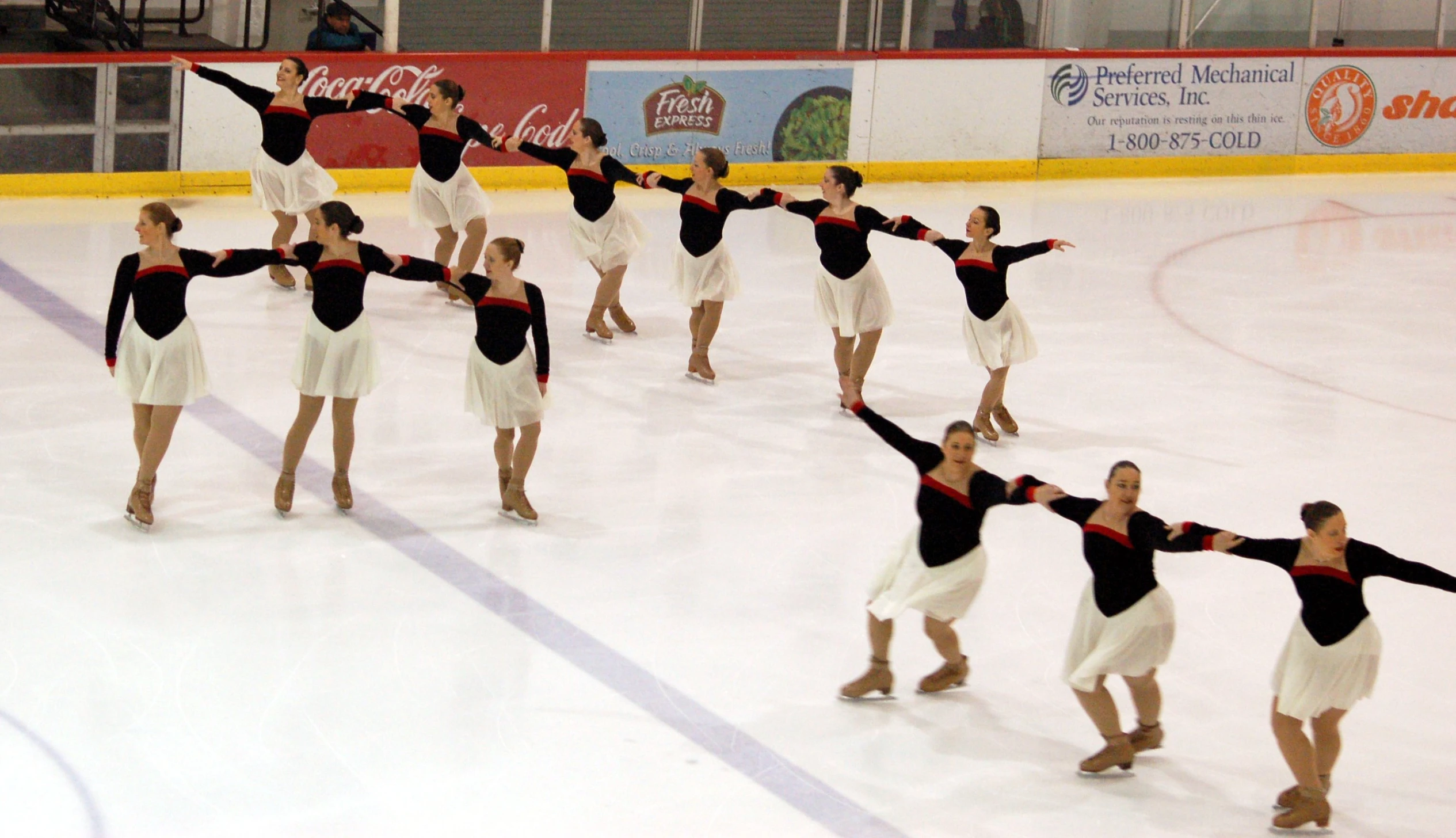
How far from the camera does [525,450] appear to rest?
25.7 ft

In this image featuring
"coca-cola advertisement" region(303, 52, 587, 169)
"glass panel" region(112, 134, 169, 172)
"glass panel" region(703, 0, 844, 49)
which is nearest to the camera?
"glass panel" region(112, 134, 169, 172)

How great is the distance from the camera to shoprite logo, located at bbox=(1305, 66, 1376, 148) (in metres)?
18.5

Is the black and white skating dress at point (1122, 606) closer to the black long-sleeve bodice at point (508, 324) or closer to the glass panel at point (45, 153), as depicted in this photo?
the black long-sleeve bodice at point (508, 324)

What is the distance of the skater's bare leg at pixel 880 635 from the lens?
6.28m

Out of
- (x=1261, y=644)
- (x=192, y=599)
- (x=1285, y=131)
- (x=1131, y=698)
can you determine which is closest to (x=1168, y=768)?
(x=1131, y=698)

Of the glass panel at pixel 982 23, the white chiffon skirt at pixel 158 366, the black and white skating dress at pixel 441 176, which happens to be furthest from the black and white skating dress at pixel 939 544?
the glass panel at pixel 982 23

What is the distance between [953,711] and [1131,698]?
2.09ft

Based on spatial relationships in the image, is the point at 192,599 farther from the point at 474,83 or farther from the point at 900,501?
the point at 474,83

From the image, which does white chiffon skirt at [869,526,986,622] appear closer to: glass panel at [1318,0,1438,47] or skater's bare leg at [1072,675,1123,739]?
skater's bare leg at [1072,675,1123,739]

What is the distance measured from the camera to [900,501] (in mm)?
8602

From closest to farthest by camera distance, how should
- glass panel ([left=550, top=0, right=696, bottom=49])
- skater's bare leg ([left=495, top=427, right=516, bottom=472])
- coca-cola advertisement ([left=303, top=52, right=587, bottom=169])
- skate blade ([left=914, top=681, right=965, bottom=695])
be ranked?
skate blade ([left=914, top=681, right=965, bottom=695]) < skater's bare leg ([left=495, top=427, right=516, bottom=472]) < coca-cola advertisement ([left=303, top=52, right=587, bottom=169]) < glass panel ([left=550, top=0, right=696, bottom=49])

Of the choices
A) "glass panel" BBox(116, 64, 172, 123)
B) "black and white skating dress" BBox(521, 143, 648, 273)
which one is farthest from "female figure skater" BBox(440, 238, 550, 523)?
"glass panel" BBox(116, 64, 172, 123)

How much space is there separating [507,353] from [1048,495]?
272 centimetres

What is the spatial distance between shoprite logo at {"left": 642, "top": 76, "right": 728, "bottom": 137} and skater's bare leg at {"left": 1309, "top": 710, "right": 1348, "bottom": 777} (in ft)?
36.3
